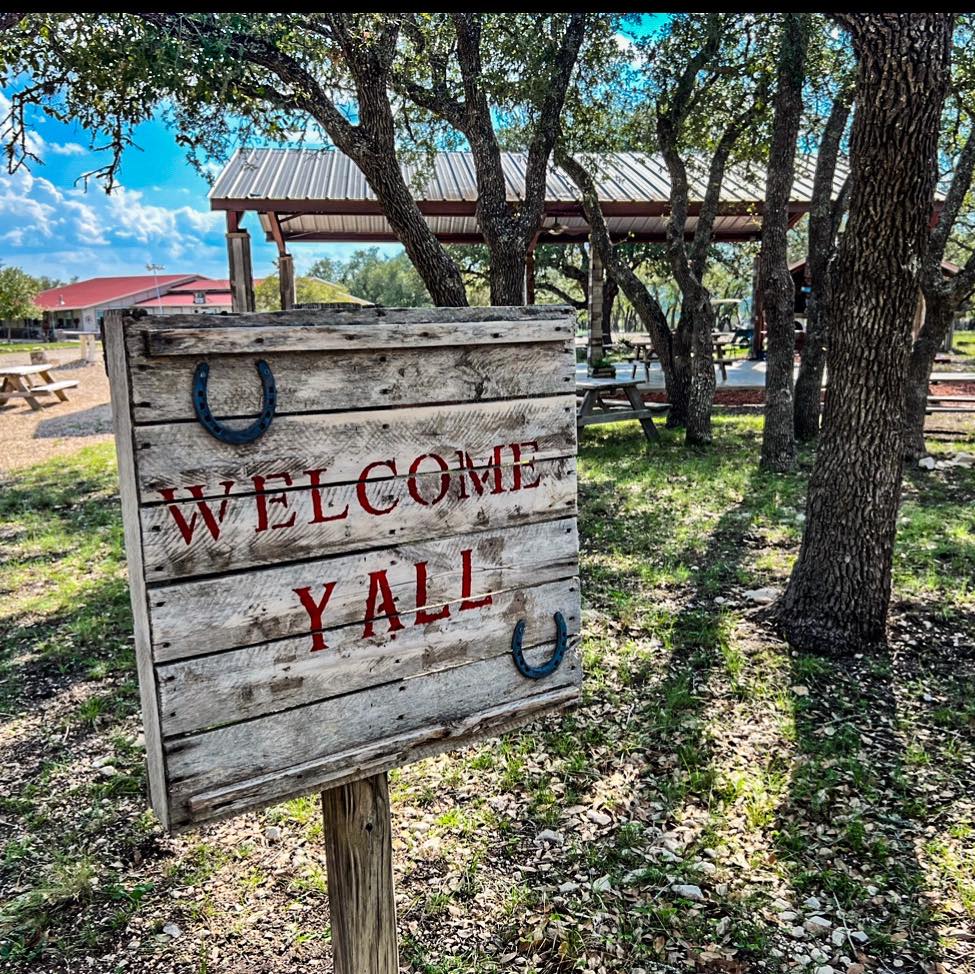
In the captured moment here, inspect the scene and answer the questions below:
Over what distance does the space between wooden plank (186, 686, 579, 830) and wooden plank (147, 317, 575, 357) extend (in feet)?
2.28

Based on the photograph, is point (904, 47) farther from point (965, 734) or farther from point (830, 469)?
point (965, 734)

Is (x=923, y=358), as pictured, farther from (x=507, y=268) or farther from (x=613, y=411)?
(x=507, y=268)

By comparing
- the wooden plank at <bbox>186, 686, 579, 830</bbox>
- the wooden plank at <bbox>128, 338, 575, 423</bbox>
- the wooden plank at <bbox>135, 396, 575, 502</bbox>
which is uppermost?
the wooden plank at <bbox>128, 338, 575, 423</bbox>

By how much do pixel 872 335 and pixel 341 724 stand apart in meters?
3.55

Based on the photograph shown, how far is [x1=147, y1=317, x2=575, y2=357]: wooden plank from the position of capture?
1205mm

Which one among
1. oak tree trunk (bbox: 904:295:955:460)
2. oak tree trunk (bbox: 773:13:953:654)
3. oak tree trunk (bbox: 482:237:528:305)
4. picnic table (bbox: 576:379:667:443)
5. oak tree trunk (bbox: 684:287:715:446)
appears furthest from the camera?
picnic table (bbox: 576:379:667:443)

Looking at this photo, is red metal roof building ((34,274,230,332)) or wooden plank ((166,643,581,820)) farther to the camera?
red metal roof building ((34,274,230,332))

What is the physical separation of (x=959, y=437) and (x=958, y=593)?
6465mm

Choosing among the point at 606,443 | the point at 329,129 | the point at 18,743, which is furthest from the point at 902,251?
the point at 606,443

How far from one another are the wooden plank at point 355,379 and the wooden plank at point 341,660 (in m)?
0.38

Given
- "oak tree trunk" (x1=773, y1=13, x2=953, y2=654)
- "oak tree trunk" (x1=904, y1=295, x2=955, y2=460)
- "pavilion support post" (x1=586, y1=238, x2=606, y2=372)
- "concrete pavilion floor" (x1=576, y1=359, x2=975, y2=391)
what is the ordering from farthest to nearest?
"concrete pavilion floor" (x1=576, y1=359, x2=975, y2=391)
"pavilion support post" (x1=586, y1=238, x2=606, y2=372)
"oak tree trunk" (x1=904, y1=295, x2=955, y2=460)
"oak tree trunk" (x1=773, y1=13, x2=953, y2=654)

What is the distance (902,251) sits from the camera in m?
3.89

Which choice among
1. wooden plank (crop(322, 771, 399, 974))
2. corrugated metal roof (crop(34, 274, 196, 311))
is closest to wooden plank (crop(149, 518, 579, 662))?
wooden plank (crop(322, 771, 399, 974))

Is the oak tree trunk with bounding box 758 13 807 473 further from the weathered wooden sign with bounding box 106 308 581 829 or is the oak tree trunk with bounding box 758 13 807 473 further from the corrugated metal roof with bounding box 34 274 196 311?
the corrugated metal roof with bounding box 34 274 196 311
